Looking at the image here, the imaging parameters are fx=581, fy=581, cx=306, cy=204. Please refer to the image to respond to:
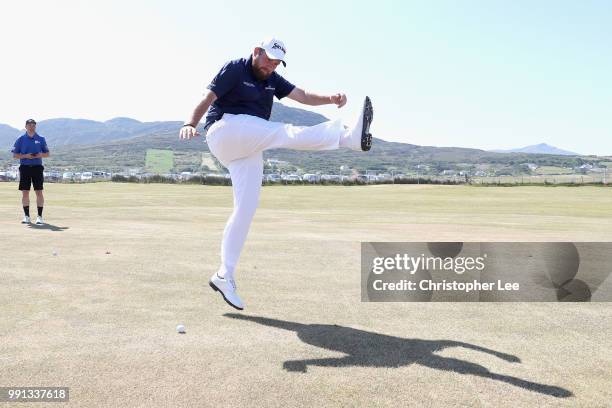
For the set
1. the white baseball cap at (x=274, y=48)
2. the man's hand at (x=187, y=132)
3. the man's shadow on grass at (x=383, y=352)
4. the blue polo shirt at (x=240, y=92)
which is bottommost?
the man's shadow on grass at (x=383, y=352)

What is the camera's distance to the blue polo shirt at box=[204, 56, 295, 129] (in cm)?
554

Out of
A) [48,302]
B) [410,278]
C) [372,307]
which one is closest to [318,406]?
[372,307]

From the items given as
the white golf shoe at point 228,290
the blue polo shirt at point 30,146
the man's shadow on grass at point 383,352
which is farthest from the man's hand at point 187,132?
the blue polo shirt at point 30,146

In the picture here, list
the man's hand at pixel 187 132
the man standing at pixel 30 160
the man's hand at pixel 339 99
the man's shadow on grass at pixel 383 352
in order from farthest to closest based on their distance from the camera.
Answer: the man standing at pixel 30 160, the man's hand at pixel 339 99, the man's hand at pixel 187 132, the man's shadow on grass at pixel 383 352

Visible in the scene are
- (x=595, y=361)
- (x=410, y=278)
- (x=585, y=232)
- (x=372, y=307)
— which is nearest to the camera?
(x=595, y=361)

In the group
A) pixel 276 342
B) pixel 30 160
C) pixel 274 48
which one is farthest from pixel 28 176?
pixel 276 342

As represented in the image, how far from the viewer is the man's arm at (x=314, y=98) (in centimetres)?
627

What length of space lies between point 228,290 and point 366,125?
6.74 ft

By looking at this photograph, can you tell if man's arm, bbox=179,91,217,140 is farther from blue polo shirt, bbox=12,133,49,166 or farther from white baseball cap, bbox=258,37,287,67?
blue polo shirt, bbox=12,133,49,166

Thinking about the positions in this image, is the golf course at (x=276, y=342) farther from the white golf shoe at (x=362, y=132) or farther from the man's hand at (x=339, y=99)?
the man's hand at (x=339, y=99)

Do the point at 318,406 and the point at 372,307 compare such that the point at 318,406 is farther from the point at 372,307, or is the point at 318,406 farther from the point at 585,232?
the point at 585,232

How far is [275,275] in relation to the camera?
721 centimetres

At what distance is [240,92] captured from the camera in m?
5.69

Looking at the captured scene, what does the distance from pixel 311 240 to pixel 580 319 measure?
20.5ft
